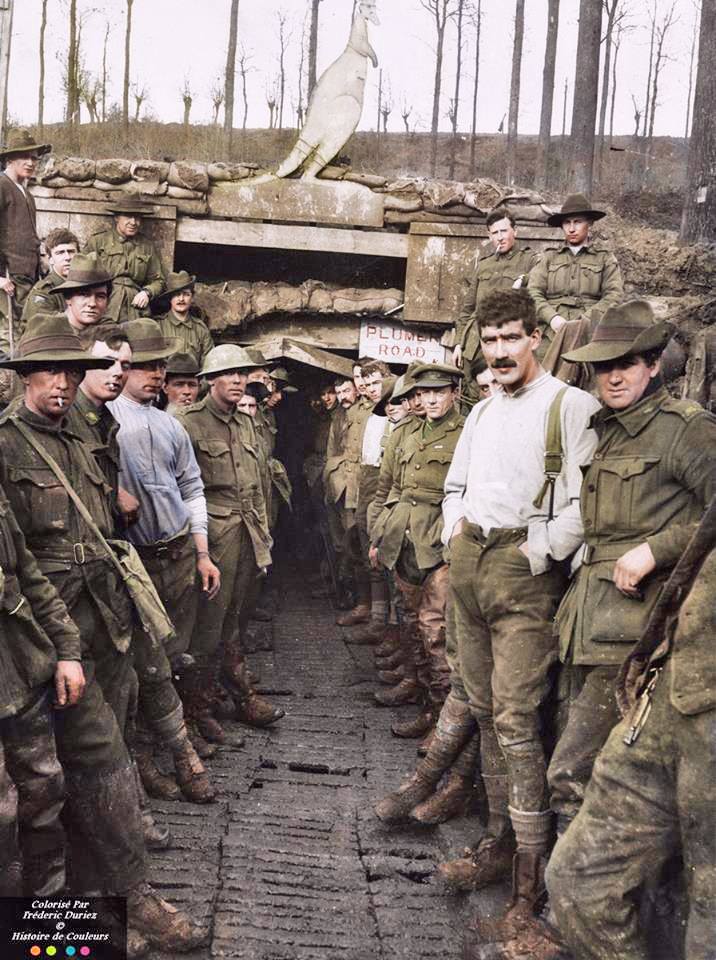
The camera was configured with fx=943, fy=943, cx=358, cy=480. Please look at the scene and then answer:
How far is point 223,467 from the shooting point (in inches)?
259

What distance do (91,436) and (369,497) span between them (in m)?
4.88

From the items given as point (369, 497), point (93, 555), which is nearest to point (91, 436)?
point (93, 555)

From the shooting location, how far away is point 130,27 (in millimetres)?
19141

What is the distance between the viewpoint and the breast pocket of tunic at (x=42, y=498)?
388 centimetres

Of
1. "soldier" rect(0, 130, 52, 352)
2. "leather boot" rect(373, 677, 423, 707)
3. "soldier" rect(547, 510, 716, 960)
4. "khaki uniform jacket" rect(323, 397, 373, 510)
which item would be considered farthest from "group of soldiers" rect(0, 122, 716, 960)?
"khaki uniform jacket" rect(323, 397, 373, 510)

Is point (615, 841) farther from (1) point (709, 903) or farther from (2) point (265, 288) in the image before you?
(2) point (265, 288)

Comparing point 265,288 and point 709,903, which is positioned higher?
point 265,288

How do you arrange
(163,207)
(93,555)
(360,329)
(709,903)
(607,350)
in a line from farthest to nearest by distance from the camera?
(360,329) < (163,207) < (93,555) < (607,350) < (709,903)

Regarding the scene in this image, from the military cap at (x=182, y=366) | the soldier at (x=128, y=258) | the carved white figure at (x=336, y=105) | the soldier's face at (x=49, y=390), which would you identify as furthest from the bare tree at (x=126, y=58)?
the soldier's face at (x=49, y=390)

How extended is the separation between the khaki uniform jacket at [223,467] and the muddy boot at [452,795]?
2.24m

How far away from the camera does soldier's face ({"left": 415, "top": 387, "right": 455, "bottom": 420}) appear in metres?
6.66

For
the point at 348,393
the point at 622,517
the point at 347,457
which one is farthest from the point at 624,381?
the point at 348,393

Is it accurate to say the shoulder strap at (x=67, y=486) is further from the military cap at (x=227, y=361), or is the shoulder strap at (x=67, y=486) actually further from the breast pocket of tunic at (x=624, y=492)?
the military cap at (x=227, y=361)

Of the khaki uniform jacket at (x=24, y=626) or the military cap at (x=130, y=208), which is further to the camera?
the military cap at (x=130, y=208)
